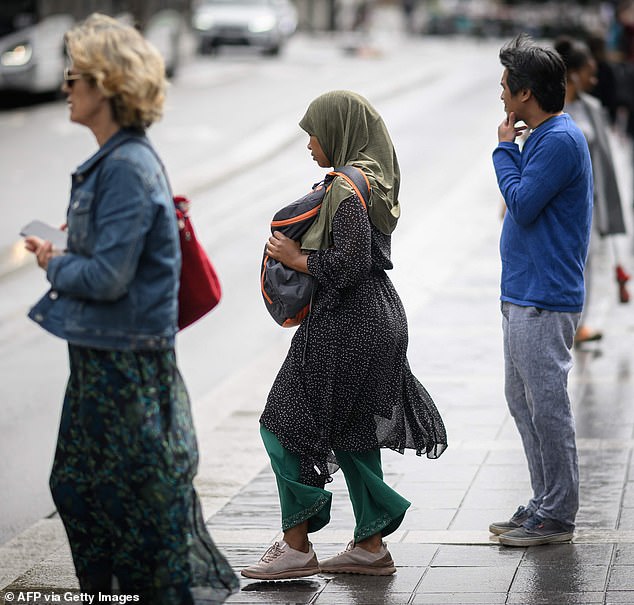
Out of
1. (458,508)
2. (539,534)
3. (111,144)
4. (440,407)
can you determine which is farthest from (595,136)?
(111,144)

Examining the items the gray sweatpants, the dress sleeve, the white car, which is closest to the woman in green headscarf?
the dress sleeve

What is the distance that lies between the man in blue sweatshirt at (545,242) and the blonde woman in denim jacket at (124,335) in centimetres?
160

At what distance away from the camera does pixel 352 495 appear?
509 cm

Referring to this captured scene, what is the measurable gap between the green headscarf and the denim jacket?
99 centimetres

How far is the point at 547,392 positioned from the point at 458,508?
0.97 metres

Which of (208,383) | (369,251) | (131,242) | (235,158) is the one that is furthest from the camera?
(235,158)

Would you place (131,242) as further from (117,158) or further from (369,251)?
(369,251)

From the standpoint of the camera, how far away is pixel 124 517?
3.96 meters

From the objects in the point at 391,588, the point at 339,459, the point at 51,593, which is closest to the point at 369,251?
the point at 339,459

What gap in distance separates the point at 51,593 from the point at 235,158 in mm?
15146

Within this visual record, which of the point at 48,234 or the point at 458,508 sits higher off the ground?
the point at 48,234

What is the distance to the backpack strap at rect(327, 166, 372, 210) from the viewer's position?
4.80m

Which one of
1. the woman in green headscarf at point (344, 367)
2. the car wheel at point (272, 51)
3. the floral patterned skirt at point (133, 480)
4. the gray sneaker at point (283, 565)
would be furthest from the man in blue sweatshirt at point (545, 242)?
the car wheel at point (272, 51)

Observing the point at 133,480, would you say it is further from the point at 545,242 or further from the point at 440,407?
the point at 440,407
